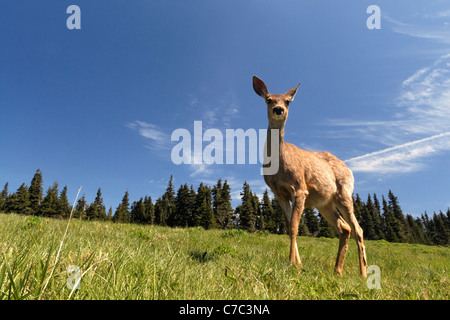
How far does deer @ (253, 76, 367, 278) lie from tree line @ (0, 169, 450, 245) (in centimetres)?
5422

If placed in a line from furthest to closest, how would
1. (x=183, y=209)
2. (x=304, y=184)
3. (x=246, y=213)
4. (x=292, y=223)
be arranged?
(x=183, y=209)
(x=246, y=213)
(x=304, y=184)
(x=292, y=223)

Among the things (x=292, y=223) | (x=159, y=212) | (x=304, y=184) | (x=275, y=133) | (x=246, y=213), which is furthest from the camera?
(x=159, y=212)

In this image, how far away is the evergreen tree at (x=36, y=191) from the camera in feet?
262

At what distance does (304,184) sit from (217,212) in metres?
68.8

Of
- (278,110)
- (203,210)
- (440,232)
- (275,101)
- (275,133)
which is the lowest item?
(440,232)

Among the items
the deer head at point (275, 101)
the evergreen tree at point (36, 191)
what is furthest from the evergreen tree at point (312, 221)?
the evergreen tree at point (36, 191)

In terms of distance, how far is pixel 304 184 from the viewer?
5.42 m

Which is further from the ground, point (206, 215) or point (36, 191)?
point (36, 191)

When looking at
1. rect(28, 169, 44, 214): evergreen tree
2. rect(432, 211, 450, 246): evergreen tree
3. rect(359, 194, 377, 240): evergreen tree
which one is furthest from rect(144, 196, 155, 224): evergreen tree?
rect(432, 211, 450, 246): evergreen tree

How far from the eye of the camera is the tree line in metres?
69.9

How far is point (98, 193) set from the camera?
97312 millimetres

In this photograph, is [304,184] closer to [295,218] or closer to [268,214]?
[295,218]

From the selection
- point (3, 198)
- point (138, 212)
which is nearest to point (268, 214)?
point (138, 212)
